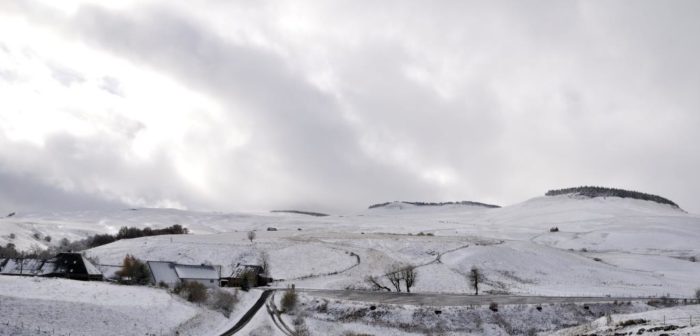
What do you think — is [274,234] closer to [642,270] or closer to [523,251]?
[523,251]

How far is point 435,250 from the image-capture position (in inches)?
4311

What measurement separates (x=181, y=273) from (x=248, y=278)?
476 inches

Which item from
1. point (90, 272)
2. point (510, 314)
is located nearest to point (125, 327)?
point (510, 314)

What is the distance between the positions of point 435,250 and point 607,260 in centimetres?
3729

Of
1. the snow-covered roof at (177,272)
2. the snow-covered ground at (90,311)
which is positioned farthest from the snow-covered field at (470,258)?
the snow-covered ground at (90,311)

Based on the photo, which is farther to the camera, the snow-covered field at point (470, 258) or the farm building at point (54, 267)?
the snow-covered field at point (470, 258)

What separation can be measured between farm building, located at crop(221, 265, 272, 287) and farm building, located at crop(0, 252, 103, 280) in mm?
19266

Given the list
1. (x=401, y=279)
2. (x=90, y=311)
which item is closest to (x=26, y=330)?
(x=90, y=311)

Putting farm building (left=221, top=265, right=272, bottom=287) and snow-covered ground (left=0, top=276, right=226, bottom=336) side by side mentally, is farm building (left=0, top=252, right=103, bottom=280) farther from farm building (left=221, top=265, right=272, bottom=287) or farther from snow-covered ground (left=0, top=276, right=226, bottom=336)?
snow-covered ground (left=0, top=276, right=226, bottom=336)

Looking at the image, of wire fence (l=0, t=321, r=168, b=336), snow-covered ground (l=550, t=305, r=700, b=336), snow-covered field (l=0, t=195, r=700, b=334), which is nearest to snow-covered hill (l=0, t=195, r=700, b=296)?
snow-covered field (l=0, t=195, r=700, b=334)

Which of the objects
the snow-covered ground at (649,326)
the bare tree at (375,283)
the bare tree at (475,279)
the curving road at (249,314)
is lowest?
the curving road at (249,314)

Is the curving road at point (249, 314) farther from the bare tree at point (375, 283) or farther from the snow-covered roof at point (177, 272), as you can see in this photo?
the snow-covered roof at point (177, 272)

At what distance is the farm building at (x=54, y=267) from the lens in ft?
248

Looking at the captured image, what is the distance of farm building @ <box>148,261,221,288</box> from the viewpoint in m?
83.0
